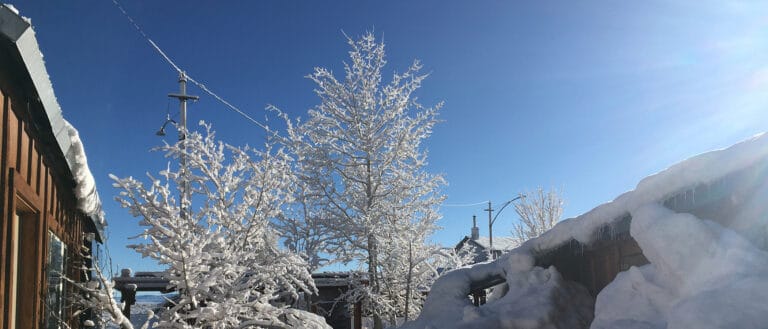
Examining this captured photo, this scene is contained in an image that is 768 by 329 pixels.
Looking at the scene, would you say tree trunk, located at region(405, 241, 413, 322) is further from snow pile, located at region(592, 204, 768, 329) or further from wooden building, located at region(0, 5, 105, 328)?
wooden building, located at region(0, 5, 105, 328)

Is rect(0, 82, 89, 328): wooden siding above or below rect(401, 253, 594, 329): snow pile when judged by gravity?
above

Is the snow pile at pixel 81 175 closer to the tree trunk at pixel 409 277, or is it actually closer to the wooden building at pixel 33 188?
the wooden building at pixel 33 188

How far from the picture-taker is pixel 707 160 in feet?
18.2

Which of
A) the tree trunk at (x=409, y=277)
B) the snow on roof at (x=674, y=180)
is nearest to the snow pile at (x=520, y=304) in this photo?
the snow on roof at (x=674, y=180)

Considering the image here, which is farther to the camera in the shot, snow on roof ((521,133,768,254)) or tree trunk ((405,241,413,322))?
tree trunk ((405,241,413,322))

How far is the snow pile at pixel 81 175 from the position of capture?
18.6ft

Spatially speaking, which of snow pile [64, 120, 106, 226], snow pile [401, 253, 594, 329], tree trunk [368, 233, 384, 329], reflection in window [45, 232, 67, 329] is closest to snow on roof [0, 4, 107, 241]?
snow pile [64, 120, 106, 226]

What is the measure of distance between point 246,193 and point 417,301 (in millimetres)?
6309

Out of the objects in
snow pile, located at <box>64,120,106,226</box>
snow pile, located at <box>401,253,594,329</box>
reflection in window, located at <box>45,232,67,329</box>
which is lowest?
snow pile, located at <box>401,253,594,329</box>

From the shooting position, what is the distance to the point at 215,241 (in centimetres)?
679

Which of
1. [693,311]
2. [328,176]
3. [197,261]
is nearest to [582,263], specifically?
[693,311]

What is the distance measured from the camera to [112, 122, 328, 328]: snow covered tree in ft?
20.8

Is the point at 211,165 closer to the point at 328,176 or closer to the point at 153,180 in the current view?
the point at 153,180

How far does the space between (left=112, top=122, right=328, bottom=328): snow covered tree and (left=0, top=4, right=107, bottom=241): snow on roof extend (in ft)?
1.25
